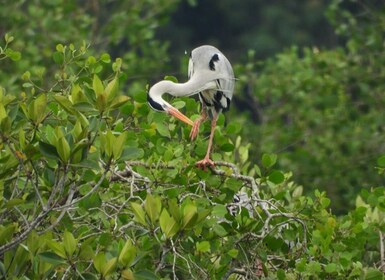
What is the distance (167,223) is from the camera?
424 centimetres

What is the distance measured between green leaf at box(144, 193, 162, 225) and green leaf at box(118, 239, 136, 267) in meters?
0.17

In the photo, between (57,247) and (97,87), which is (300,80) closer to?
(97,87)

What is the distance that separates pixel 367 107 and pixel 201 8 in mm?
19888

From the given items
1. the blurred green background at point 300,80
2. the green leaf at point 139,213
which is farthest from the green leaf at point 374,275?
the blurred green background at point 300,80

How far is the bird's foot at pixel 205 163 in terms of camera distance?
5320 millimetres

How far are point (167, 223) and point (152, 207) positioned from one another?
10 centimetres

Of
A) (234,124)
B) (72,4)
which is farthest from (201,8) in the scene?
(234,124)

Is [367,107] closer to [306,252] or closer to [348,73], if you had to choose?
[348,73]

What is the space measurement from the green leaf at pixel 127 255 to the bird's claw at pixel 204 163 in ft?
3.81

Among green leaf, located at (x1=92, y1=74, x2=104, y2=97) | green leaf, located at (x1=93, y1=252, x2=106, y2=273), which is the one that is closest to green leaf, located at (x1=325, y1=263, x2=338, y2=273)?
green leaf, located at (x1=93, y1=252, x2=106, y2=273)

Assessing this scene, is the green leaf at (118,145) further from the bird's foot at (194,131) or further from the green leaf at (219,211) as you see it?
the bird's foot at (194,131)

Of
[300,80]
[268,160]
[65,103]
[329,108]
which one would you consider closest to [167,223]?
[65,103]

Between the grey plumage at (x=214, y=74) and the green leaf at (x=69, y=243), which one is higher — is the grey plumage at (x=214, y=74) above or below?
below

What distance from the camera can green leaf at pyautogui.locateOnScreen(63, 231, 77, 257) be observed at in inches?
166
